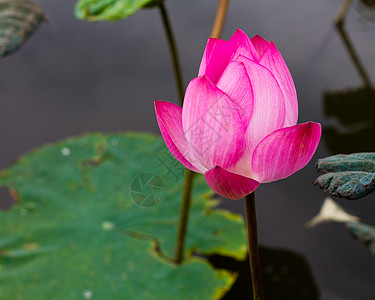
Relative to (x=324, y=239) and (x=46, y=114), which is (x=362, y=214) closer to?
(x=324, y=239)

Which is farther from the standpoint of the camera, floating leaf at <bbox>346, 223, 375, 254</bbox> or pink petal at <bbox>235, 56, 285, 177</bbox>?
floating leaf at <bbox>346, 223, 375, 254</bbox>

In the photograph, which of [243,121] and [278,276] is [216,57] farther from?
[278,276]

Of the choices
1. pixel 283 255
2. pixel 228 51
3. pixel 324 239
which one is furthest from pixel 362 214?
pixel 228 51

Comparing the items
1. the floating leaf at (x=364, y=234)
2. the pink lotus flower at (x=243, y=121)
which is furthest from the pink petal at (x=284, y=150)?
the floating leaf at (x=364, y=234)

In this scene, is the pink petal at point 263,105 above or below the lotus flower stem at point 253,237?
above

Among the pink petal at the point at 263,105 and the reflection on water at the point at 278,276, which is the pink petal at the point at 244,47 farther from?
the reflection on water at the point at 278,276

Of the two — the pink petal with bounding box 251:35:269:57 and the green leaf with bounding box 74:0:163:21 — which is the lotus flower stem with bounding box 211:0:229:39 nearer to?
the green leaf with bounding box 74:0:163:21

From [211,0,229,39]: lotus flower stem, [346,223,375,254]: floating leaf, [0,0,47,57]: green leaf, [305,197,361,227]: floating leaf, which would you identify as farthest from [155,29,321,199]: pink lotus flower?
[305,197,361,227]: floating leaf
